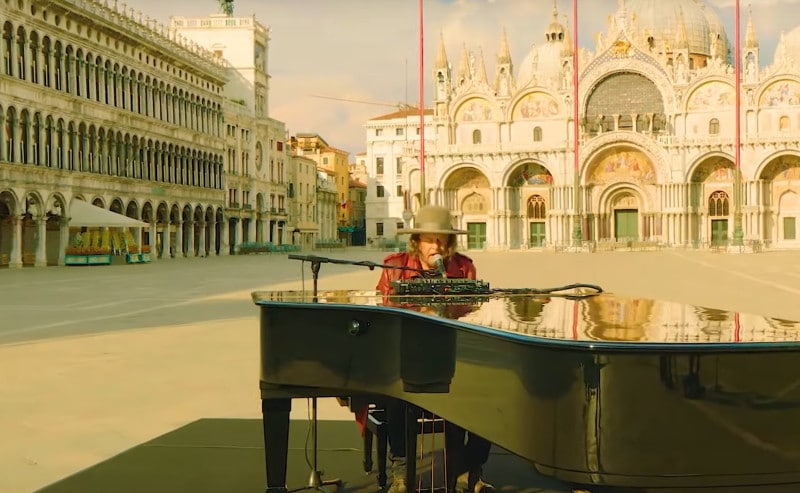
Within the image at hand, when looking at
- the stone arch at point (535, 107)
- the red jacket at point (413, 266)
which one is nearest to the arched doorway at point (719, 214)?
the stone arch at point (535, 107)

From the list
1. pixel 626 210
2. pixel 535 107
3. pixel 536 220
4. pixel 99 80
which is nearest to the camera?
pixel 99 80

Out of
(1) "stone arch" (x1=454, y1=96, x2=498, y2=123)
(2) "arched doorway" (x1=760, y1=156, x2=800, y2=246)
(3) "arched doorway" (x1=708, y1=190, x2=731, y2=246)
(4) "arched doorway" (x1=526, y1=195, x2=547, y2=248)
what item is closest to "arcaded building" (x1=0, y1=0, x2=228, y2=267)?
(1) "stone arch" (x1=454, y1=96, x2=498, y2=123)

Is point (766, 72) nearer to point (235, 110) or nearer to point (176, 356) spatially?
point (235, 110)

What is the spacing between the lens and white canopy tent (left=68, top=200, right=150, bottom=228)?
134 ft

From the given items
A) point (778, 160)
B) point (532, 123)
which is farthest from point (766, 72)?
point (532, 123)

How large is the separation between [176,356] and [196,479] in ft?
17.2

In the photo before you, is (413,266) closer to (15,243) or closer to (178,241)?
(15,243)

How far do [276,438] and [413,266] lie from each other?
1506 mm

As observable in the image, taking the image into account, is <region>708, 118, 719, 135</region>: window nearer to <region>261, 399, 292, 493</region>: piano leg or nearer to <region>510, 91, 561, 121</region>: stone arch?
<region>510, 91, 561, 121</region>: stone arch

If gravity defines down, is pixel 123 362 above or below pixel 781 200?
below

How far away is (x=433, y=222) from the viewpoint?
528 cm

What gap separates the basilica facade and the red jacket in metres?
55.9

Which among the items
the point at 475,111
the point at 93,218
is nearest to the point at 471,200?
the point at 475,111

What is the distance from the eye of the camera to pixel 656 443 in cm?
297
